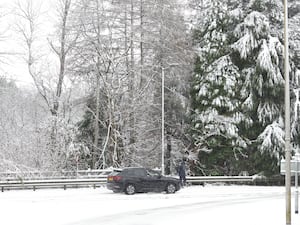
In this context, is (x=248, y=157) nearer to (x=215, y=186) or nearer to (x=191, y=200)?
(x=215, y=186)

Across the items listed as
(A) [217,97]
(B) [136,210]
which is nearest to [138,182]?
(B) [136,210]

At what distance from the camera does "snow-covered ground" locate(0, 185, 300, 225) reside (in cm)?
1579

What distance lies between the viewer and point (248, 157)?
→ 35.8 m

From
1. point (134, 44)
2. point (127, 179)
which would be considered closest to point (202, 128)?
point (134, 44)

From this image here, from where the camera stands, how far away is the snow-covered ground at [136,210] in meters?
15.8

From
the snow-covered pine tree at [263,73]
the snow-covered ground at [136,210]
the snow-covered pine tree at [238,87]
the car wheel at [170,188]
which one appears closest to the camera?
the snow-covered ground at [136,210]

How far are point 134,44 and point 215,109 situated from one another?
853cm

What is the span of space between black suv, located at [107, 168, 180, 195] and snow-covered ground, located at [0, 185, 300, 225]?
68 centimetres

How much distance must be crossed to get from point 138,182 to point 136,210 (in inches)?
300

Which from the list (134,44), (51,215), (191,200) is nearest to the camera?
(51,215)

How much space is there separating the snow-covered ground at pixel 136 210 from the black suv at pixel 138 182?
68 cm

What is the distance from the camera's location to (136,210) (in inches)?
747

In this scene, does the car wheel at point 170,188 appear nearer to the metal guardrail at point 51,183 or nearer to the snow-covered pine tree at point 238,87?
the metal guardrail at point 51,183

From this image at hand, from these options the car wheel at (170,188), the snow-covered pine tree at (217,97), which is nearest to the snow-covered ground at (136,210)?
the car wheel at (170,188)
